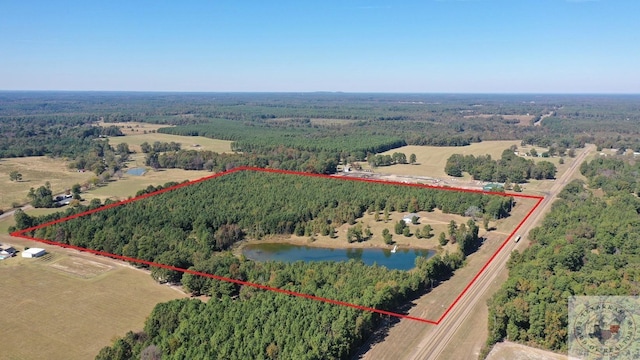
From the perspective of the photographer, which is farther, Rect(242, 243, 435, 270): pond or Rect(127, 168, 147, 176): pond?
Rect(127, 168, 147, 176): pond

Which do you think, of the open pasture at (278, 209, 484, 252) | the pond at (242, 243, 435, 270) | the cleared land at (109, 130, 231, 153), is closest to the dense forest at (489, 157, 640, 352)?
the open pasture at (278, 209, 484, 252)

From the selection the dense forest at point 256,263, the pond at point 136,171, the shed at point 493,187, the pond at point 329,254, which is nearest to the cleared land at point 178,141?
the pond at point 136,171

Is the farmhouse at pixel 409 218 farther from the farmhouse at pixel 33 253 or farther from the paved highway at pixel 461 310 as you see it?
the farmhouse at pixel 33 253

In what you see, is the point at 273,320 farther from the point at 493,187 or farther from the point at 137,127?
the point at 137,127

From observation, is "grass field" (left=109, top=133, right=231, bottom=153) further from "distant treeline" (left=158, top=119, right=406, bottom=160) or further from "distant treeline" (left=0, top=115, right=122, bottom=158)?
"distant treeline" (left=0, top=115, right=122, bottom=158)

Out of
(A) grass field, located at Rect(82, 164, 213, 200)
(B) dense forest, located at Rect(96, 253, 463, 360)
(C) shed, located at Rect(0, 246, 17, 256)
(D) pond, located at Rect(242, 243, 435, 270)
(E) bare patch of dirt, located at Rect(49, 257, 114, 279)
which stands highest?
(B) dense forest, located at Rect(96, 253, 463, 360)

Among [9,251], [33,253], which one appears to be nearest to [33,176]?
[9,251]

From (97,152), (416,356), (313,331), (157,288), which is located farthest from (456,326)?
(97,152)
